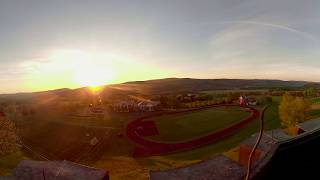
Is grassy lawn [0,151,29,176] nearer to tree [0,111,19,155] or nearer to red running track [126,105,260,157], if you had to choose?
tree [0,111,19,155]

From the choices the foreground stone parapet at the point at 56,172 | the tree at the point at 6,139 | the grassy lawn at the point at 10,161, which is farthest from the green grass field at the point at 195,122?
the foreground stone parapet at the point at 56,172

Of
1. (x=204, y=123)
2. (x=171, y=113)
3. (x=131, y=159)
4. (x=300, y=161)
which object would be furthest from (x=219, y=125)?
(x=300, y=161)

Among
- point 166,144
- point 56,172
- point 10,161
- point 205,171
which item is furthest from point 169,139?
point 205,171

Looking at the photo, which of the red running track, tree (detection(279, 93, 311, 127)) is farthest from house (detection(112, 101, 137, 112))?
tree (detection(279, 93, 311, 127))

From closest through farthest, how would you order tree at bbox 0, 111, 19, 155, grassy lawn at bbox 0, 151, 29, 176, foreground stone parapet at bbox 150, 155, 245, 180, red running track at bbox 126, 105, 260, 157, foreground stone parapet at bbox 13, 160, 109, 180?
1. foreground stone parapet at bbox 150, 155, 245, 180
2. foreground stone parapet at bbox 13, 160, 109, 180
3. grassy lawn at bbox 0, 151, 29, 176
4. tree at bbox 0, 111, 19, 155
5. red running track at bbox 126, 105, 260, 157

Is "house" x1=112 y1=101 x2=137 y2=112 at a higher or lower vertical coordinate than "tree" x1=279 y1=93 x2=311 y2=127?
lower

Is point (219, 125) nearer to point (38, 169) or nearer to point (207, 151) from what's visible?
point (207, 151)

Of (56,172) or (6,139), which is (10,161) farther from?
(56,172)
